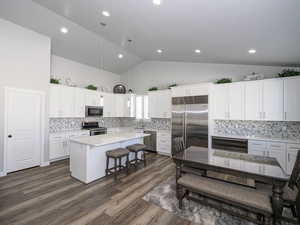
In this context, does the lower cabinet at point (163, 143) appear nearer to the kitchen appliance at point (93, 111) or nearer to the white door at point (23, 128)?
the kitchen appliance at point (93, 111)

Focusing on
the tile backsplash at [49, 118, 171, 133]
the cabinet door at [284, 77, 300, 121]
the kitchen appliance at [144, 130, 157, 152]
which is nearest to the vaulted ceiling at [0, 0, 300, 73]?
the cabinet door at [284, 77, 300, 121]

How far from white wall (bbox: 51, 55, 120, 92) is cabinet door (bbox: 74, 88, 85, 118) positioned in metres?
0.71

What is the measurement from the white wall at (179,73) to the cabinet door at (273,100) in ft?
1.74

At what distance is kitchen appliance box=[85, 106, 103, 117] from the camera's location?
536 centimetres

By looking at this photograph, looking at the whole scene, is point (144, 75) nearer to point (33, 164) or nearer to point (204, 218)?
point (33, 164)

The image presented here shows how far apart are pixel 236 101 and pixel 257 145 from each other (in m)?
1.30

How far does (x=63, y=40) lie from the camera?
169 inches

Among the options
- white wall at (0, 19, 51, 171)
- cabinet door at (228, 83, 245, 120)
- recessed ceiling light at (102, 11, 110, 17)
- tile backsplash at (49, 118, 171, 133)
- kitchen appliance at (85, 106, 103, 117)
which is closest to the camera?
recessed ceiling light at (102, 11, 110, 17)

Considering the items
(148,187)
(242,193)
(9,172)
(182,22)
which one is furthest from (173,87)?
(9,172)

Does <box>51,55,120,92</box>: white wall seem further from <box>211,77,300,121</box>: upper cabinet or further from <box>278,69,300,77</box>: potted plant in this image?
<box>278,69,300,77</box>: potted plant

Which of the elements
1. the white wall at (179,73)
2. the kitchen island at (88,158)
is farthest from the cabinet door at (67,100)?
the white wall at (179,73)

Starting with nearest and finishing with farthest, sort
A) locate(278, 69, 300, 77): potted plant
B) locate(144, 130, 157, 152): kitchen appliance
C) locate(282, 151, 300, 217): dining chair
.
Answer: locate(282, 151, 300, 217): dining chair → locate(278, 69, 300, 77): potted plant → locate(144, 130, 157, 152): kitchen appliance

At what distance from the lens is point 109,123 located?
22.0 ft

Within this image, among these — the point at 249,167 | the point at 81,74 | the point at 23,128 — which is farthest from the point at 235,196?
the point at 81,74
